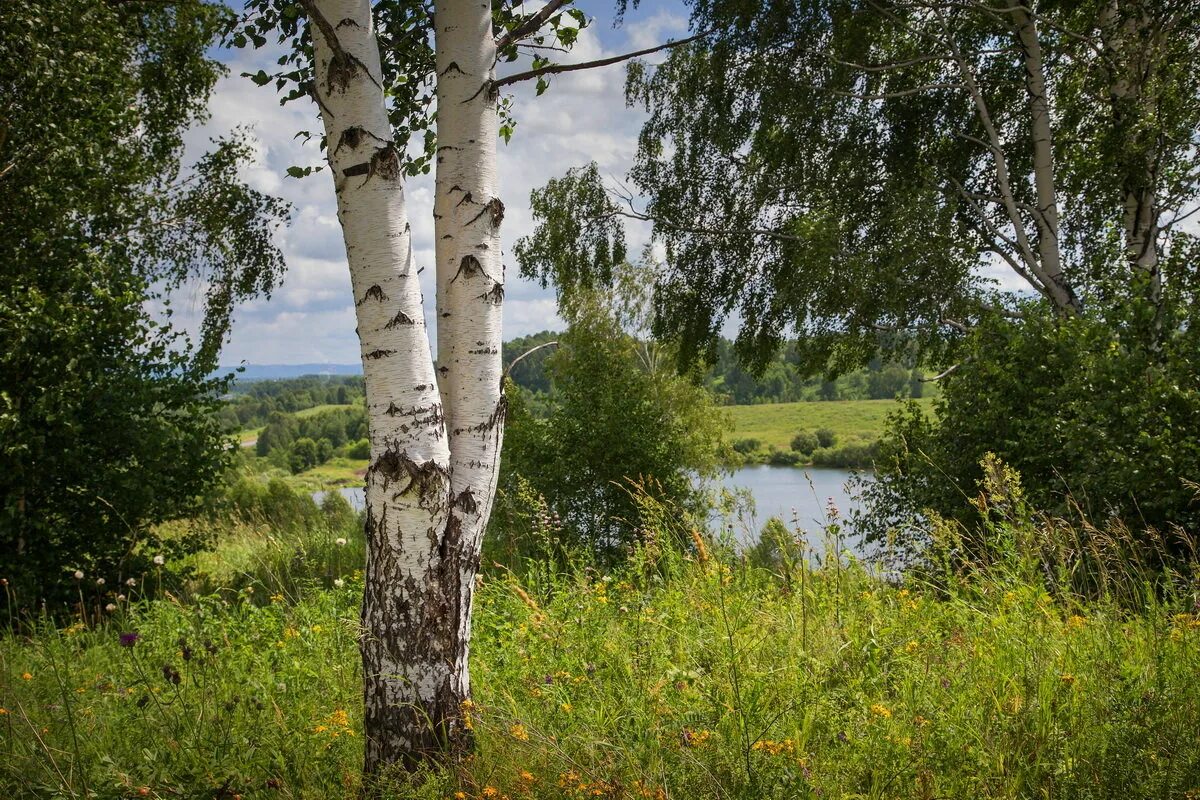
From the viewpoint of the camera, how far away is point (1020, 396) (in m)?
6.36

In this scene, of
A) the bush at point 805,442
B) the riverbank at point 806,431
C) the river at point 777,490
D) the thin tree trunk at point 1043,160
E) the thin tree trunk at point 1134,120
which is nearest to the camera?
the river at point 777,490

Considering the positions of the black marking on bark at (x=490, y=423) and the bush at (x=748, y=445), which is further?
the bush at (x=748, y=445)

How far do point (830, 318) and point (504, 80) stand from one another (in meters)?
7.13

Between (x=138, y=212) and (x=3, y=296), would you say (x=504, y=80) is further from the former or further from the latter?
(x=138, y=212)

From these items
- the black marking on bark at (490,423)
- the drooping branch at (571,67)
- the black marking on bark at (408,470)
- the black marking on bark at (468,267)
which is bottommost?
the black marking on bark at (408,470)

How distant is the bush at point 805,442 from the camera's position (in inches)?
1356

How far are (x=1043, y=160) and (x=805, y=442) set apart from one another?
2853 centimetres

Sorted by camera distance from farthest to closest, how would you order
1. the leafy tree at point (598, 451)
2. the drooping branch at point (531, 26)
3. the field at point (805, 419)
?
1. the field at point (805, 419)
2. the leafy tree at point (598, 451)
3. the drooping branch at point (531, 26)

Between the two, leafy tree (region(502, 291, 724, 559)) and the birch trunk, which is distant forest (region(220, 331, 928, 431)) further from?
leafy tree (region(502, 291, 724, 559))

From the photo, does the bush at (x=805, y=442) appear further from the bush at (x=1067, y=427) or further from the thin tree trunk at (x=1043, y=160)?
the bush at (x=1067, y=427)

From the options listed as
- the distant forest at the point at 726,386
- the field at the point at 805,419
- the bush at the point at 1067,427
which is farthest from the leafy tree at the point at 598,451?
the field at the point at 805,419

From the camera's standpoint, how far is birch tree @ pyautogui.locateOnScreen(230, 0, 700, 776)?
2365 millimetres

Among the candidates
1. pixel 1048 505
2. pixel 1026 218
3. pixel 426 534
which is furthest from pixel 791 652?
pixel 1026 218

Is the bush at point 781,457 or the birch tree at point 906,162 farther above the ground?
the birch tree at point 906,162
